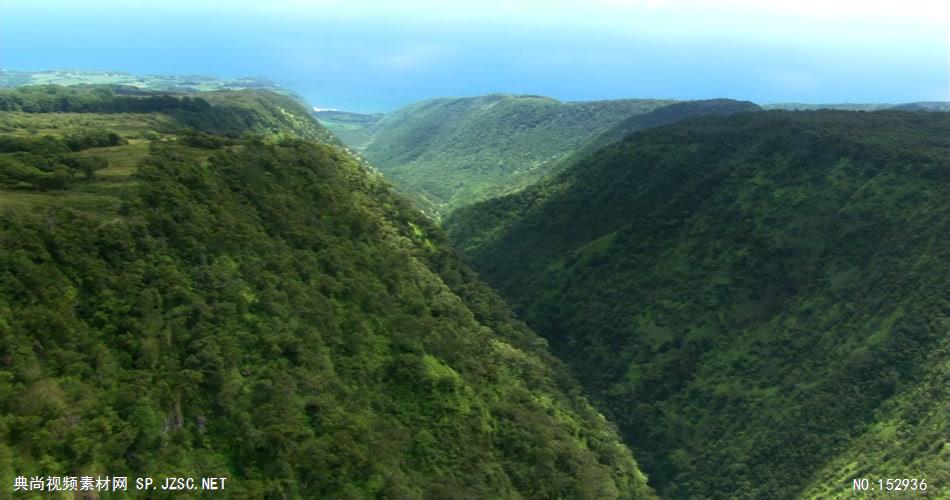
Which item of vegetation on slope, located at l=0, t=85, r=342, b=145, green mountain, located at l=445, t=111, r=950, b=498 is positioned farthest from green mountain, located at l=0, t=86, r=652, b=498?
vegetation on slope, located at l=0, t=85, r=342, b=145

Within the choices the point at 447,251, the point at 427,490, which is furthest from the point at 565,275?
the point at 427,490

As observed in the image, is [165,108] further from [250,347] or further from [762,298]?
[762,298]

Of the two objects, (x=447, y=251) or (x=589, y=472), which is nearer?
(x=589, y=472)

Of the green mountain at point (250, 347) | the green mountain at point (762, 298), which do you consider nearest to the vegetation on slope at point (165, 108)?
the green mountain at point (762, 298)

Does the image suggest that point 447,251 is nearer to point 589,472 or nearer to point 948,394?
point 589,472

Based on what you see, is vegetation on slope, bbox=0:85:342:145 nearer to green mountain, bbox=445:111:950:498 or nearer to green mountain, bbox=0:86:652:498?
green mountain, bbox=445:111:950:498

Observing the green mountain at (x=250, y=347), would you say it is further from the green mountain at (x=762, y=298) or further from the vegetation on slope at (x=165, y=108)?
the vegetation on slope at (x=165, y=108)

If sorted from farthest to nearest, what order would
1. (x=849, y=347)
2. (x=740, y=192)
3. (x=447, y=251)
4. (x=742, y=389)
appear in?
1. (x=740, y=192)
2. (x=447, y=251)
3. (x=742, y=389)
4. (x=849, y=347)
